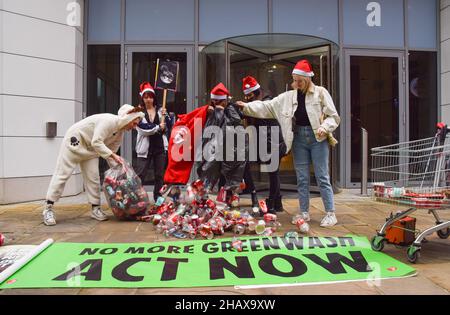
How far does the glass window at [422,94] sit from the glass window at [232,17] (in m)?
3.31

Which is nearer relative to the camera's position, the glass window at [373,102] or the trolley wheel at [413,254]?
the trolley wheel at [413,254]

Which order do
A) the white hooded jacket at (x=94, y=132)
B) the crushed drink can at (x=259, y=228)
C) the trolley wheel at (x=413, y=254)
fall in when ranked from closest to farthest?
the trolley wheel at (x=413, y=254) < the crushed drink can at (x=259, y=228) < the white hooded jacket at (x=94, y=132)

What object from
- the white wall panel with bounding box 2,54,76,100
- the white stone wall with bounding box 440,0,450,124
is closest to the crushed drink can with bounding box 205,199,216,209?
the white wall panel with bounding box 2,54,76,100

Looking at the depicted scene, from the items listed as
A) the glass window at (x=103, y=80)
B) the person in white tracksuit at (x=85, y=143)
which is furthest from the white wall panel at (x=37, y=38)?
the person in white tracksuit at (x=85, y=143)

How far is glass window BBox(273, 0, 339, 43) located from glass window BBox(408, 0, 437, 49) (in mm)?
1639

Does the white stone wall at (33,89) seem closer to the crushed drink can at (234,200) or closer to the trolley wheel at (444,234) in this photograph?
the crushed drink can at (234,200)

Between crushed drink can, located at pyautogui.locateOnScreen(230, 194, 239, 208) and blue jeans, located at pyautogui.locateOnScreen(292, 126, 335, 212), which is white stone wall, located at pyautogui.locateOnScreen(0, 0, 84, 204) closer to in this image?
crushed drink can, located at pyautogui.locateOnScreen(230, 194, 239, 208)

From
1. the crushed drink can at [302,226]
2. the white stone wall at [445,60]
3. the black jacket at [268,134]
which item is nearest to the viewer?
the crushed drink can at [302,226]

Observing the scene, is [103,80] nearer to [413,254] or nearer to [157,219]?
[157,219]

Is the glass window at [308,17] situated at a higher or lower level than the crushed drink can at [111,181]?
higher

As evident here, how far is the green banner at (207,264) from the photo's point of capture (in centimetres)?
327

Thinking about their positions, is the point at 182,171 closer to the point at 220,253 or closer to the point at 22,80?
the point at 220,253

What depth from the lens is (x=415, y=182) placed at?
404cm

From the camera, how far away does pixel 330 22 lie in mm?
9094
